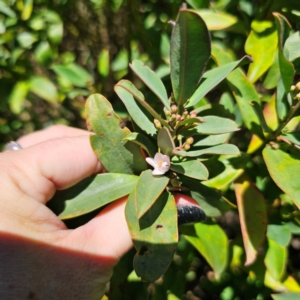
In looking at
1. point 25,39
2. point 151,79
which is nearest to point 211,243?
point 151,79

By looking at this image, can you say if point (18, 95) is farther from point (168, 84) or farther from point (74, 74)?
point (168, 84)

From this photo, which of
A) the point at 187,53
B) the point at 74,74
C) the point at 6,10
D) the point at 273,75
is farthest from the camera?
the point at 74,74

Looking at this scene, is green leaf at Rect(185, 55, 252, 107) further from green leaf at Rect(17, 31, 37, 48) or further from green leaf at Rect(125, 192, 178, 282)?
green leaf at Rect(17, 31, 37, 48)

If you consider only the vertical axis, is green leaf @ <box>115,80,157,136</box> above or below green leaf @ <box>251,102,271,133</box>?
above

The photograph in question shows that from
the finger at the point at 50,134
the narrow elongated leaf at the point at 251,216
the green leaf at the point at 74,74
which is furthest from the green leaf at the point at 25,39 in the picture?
the narrow elongated leaf at the point at 251,216

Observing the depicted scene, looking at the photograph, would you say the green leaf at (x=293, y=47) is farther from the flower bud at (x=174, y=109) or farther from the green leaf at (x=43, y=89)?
the green leaf at (x=43, y=89)

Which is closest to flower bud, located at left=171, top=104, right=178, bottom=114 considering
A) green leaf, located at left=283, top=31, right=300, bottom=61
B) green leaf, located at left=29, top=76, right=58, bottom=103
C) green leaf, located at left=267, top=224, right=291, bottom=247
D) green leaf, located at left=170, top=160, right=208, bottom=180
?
green leaf, located at left=170, top=160, right=208, bottom=180
